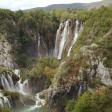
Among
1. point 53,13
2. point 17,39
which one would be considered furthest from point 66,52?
point 53,13

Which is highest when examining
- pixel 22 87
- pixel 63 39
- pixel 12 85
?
pixel 63 39

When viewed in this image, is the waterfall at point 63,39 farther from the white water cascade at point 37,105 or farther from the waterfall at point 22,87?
the white water cascade at point 37,105

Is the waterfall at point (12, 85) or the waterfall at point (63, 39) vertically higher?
the waterfall at point (63, 39)

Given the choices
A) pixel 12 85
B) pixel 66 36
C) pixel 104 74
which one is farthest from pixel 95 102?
pixel 66 36

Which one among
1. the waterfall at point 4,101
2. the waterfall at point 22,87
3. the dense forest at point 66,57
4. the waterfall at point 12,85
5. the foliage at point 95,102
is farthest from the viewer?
the waterfall at point 22,87

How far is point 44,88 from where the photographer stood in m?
68.2

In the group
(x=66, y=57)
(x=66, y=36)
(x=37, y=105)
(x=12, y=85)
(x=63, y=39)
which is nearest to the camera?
(x=37, y=105)

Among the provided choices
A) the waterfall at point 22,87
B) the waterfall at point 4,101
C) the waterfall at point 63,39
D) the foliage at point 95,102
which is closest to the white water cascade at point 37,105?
the waterfall at point 4,101

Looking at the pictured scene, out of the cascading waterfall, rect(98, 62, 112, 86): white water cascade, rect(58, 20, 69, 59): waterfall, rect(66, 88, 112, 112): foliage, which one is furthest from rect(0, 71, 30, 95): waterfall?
rect(66, 88, 112, 112): foliage

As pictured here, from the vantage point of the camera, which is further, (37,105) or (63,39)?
(63,39)

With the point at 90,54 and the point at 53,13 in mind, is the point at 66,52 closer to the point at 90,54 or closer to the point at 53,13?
the point at 53,13

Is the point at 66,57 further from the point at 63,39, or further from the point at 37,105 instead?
the point at 63,39

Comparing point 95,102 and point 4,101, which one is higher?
point 95,102

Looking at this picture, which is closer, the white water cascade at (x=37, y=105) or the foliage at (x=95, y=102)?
the foliage at (x=95, y=102)
